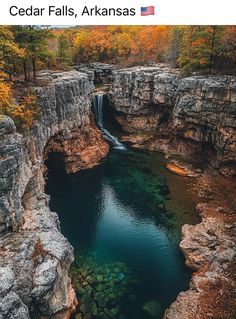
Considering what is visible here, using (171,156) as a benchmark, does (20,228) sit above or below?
above

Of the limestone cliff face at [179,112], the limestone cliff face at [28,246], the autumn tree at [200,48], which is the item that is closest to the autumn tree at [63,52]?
the limestone cliff face at [179,112]

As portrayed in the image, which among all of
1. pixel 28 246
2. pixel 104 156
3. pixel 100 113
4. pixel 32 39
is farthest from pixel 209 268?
pixel 100 113

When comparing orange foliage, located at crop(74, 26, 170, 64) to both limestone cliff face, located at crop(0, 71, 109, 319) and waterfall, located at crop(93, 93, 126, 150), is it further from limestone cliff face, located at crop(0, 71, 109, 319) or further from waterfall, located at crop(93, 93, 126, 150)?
limestone cliff face, located at crop(0, 71, 109, 319)

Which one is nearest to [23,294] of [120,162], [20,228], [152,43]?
[20,228]

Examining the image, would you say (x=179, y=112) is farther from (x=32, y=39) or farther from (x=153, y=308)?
(x=153, y=308)

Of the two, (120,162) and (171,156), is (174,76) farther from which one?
(120,162)
